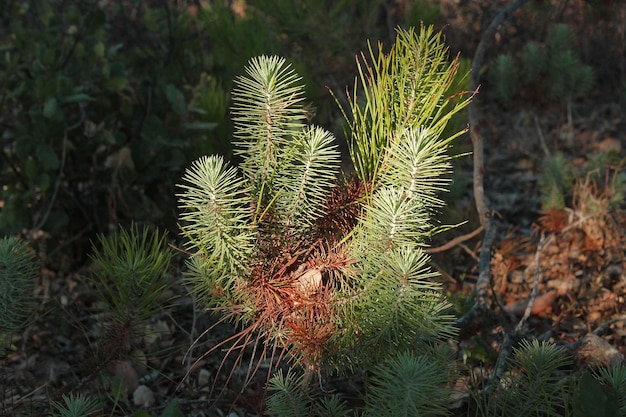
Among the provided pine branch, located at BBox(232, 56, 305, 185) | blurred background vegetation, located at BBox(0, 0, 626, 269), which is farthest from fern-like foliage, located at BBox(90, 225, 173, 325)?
blurred background vegetation, located at BBox(0, 0, 626, 269)

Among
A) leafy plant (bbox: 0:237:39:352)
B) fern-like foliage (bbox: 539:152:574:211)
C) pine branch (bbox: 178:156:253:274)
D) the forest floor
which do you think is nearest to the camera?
pine branch (bbox: 178:156:253:274)

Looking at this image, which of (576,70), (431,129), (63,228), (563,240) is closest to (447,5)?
(576,70)

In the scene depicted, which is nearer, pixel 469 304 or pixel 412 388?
pixel 412 388

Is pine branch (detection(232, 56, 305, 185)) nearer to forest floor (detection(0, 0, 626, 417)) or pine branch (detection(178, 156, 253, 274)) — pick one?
pine branch (detection(178, 156, 253, 274))

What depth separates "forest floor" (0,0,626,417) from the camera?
1.89 m

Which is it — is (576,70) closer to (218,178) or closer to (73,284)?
(73,284)

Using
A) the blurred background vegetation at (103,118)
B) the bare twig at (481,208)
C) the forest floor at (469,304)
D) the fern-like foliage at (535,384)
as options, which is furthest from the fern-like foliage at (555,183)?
the fern-like foliage at (535,384)

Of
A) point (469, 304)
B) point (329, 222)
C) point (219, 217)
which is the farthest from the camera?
point (469, 304)

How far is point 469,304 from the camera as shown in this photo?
2.02 m

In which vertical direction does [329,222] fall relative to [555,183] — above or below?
below

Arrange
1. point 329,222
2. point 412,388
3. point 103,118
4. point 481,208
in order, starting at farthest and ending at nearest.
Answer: point 103,118, point 481,208, point 329,222, point 412,388

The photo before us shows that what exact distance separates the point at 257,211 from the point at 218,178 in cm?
10

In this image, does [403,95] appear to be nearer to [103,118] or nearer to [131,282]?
[131,282]

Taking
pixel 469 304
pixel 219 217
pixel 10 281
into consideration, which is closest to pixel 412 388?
pixel 219 217
